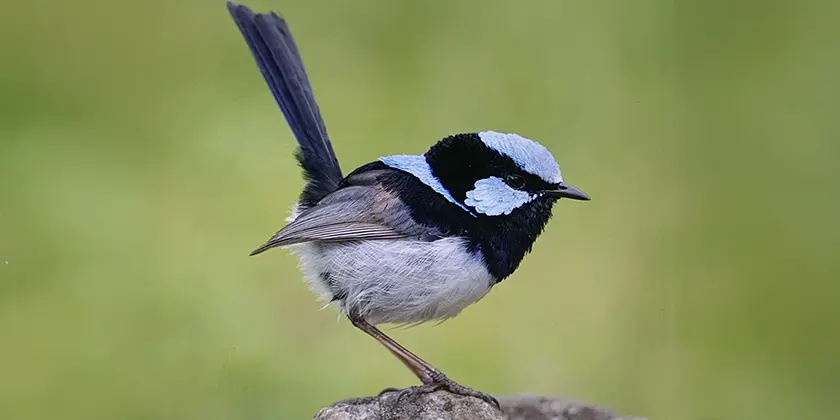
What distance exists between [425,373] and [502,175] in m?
0.50

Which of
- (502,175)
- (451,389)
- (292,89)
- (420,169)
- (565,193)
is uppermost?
(292,89)

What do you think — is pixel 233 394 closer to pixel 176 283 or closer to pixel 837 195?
pixel 176 283

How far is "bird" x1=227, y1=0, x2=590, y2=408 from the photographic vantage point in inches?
83.9

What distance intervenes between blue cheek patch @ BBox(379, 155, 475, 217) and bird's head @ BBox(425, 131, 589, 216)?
0.01m

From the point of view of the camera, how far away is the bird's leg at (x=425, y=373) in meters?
2.18

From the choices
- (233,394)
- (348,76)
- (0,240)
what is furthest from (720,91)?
(0,240)

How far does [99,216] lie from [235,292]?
0.49m

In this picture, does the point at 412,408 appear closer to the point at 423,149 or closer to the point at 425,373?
the point at 425,373

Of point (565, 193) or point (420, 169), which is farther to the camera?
point (420, 169)

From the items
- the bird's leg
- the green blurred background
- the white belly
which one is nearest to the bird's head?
the white belly

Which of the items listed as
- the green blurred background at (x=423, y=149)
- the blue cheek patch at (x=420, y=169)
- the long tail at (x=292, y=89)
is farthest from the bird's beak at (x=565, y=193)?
the green blurred background at (x=423, y=149)

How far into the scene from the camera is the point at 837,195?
10.1 feet

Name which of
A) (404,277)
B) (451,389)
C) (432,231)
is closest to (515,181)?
(432,231)

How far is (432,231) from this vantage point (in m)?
2.16
